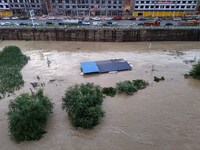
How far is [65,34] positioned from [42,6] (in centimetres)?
1973

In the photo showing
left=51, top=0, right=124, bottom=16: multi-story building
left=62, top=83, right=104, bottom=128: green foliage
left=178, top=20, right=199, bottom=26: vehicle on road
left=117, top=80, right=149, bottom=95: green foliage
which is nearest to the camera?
left=62, top=83, right=104, bottom=128: green foliage

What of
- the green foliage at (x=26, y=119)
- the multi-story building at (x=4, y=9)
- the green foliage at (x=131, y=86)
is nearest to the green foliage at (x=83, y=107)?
the green foliage at (x=26, y=119)

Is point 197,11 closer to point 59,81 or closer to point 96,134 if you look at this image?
point 59,81

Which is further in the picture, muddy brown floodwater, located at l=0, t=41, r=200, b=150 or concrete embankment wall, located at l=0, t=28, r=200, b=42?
concrete embankment wall, located at l=0, t=28, r=200, b=42

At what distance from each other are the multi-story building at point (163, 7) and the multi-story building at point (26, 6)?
3171 centimetres

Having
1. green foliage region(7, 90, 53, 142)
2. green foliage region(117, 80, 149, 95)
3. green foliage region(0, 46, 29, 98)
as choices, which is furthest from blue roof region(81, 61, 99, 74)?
green foliage region(7, 90, 53, 142)

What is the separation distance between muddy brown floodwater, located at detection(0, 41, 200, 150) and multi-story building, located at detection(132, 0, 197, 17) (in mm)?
21572

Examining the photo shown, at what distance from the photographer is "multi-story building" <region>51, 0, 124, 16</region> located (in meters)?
68.5

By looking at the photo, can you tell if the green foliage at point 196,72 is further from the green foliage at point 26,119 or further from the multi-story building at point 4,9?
the multi-story building at point 4,9

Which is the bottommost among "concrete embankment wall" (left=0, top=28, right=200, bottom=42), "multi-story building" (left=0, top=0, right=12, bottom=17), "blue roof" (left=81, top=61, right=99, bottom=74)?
"blue roof" (left=81, top=61, right=99, bottom=74)

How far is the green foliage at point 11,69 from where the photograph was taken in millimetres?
36544

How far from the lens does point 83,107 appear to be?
26.6m

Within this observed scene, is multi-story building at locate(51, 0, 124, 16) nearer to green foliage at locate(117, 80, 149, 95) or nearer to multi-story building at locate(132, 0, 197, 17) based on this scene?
multi-story building at locate(132, 0, 197, 17)

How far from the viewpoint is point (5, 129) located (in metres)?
27.8
